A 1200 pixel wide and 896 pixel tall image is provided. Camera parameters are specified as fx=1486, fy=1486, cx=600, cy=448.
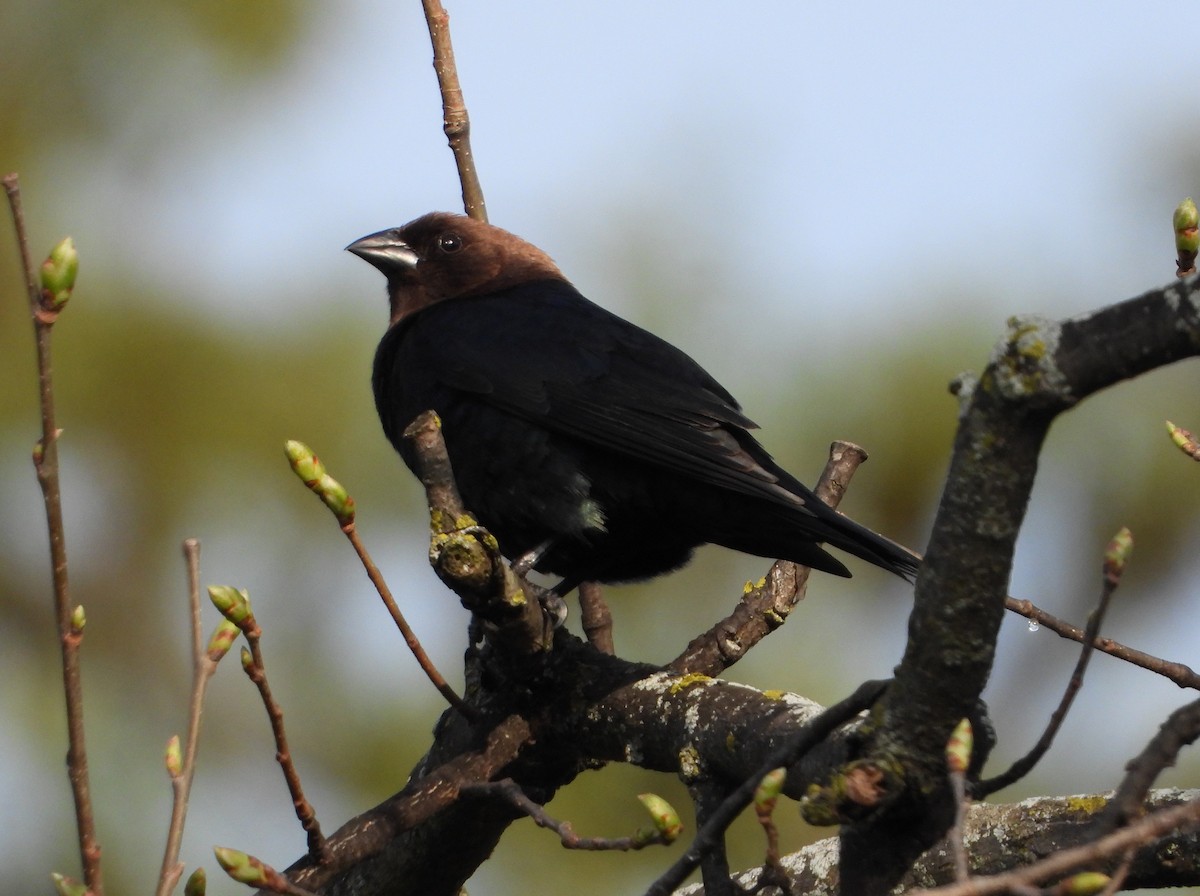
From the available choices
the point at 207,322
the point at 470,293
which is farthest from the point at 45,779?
the point at 470,293

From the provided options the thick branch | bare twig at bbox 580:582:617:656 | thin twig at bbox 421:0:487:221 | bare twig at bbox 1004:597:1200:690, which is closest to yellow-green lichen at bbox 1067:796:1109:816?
bare twig at bbox 1004:597:1200:690

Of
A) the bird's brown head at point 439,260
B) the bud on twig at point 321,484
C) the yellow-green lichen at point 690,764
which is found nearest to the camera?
the bud on twig at point 321,484

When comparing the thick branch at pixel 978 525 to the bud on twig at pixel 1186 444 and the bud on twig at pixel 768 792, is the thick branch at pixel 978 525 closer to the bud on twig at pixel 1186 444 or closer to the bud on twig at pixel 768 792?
the bud on twig at pixel 768 792

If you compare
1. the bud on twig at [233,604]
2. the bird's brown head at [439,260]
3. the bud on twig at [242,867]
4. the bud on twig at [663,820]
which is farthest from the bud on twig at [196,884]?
the bird's brown head at [439,260]

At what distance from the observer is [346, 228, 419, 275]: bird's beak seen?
4805 mm

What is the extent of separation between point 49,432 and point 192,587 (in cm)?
32

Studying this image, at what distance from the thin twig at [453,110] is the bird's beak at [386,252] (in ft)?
3.20

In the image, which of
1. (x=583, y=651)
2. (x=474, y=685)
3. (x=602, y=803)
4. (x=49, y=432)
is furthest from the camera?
(x=602, y=803)

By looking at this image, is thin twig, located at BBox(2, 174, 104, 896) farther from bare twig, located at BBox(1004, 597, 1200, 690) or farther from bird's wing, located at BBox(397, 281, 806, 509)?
bird's wing, located at BBox(397, 281, 806, 509)

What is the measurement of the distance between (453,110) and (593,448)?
88 cm

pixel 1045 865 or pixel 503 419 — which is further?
pixel 503 419

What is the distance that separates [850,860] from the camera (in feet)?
6.41

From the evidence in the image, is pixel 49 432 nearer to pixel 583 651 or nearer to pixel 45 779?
pixel 583 651

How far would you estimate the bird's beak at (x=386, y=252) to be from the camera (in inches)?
189
